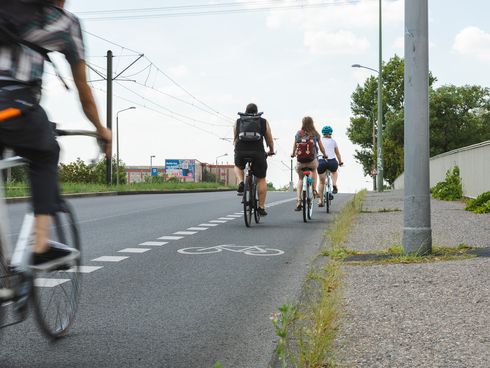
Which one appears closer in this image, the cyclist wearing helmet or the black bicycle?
the black bicycle

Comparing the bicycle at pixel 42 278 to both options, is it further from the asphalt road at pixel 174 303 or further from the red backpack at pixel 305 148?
the red backpack at pixel 305 148

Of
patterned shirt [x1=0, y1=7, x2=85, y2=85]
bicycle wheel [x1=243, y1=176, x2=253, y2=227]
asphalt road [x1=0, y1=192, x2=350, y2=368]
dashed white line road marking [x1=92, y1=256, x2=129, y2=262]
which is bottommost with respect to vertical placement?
asphalt road [x1=0, y1=192, x2=350, y2=368]

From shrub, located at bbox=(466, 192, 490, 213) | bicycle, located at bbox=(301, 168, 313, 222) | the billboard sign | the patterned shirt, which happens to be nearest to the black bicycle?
bicycle, located at bbox=(301, 168, 313, 222)

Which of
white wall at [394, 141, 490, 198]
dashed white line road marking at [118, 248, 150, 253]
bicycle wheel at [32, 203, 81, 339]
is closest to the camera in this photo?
bicycle wheel at [32, 203, 81, 339]

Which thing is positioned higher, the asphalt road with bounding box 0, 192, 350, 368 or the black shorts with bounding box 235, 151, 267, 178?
the black shorts with bounding box 235, 151, 267, 178

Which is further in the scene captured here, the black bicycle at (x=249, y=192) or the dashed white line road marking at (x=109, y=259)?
the black bicycle at (x=249, y=192)

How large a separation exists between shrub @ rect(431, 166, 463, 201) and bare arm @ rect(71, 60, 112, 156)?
60.8 ft

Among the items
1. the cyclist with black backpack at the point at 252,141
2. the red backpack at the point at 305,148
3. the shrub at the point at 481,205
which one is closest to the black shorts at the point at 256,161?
the cyclist with black backpack at the point at 252,141

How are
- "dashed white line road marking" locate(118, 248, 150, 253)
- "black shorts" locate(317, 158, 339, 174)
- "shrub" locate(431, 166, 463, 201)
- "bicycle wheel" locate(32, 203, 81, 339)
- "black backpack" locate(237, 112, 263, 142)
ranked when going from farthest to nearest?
"shrub" locate(431, 166, 463, 201) → "black shorts" locate(317, 158, 339, 174) → "black backpack" locate(237, 112, 263, 142) → "dashed white line road marking" locate(118, 248, 150, 253) → "bicycle wheel" locate(32, 203, 81, 339)

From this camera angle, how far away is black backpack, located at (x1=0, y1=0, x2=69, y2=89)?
3.20 metres

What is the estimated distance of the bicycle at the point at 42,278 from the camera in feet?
11.1

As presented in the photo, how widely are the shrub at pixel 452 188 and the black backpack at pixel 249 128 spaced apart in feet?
35.6

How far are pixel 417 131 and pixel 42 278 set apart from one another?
15.6 ft

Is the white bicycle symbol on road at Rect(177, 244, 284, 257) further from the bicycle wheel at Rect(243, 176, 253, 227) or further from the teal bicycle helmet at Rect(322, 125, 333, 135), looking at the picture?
the teal bicycle helmet at Rect(322, 125, 333, 135)
